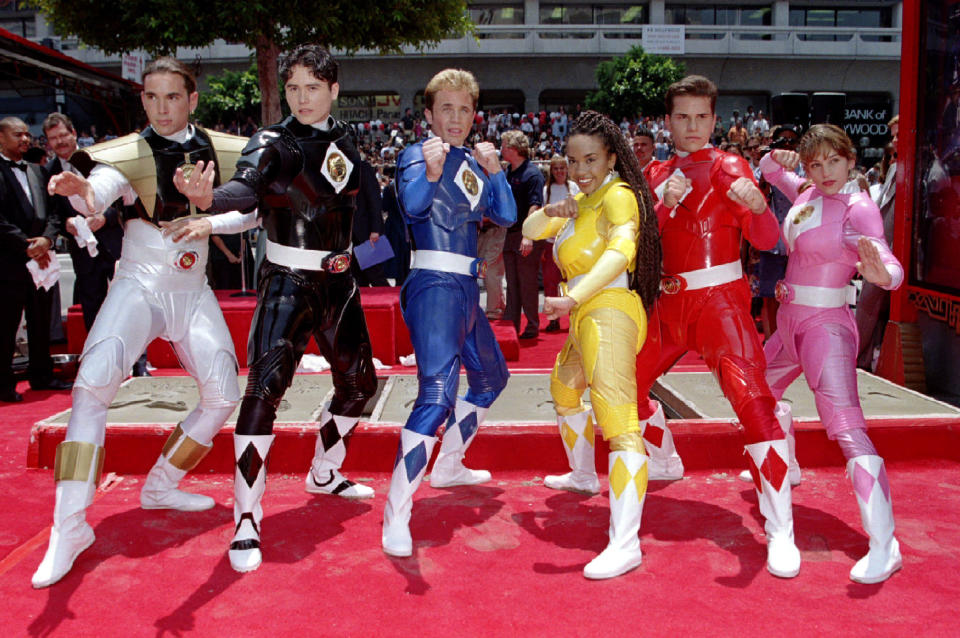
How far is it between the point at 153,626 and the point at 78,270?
418 centimetres

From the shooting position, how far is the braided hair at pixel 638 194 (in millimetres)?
3230

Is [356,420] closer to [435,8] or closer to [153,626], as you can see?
[153,626]

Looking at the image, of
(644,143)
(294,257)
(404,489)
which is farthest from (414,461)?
(644,143)

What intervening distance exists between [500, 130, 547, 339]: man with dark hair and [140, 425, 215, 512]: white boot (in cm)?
437

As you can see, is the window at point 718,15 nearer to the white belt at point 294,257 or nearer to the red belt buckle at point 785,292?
the red belt buckle at point 785,292

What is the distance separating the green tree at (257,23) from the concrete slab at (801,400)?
10256 mm

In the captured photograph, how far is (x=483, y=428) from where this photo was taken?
4.18 metres

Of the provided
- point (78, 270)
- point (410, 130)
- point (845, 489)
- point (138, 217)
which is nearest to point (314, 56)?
point (138, 217)

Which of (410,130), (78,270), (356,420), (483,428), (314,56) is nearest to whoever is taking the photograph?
(314,56)

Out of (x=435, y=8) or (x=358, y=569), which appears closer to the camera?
(x=358, y=569)

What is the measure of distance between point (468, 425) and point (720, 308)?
1296 mm

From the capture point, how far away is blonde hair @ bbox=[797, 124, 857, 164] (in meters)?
3.21

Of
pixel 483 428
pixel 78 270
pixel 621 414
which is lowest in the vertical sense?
pixel 483 428

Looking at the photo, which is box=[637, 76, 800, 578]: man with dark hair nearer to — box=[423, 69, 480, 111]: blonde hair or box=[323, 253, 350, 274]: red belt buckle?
box=[423, 69, 480, 111]: blonde hair
